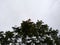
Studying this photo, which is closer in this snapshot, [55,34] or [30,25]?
[30,25]

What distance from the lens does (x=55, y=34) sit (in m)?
22.5

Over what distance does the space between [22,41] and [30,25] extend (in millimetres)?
1839

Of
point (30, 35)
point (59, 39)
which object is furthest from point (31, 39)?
point (59, 39)

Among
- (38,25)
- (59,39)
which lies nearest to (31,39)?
(38,25)

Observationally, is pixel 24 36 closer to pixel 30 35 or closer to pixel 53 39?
pixel 30 35

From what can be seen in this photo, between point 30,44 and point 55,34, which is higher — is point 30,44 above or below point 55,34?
below

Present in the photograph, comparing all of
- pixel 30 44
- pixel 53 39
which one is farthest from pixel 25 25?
pixel 53 39

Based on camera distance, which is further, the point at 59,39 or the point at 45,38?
the point at 59,39

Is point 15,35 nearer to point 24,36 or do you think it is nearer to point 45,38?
point 24,36

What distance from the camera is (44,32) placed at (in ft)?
70.0

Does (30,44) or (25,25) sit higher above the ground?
(25,25)

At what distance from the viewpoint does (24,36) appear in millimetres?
20625

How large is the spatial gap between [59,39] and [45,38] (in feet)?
7.74

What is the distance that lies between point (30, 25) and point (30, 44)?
1957 millimetres
